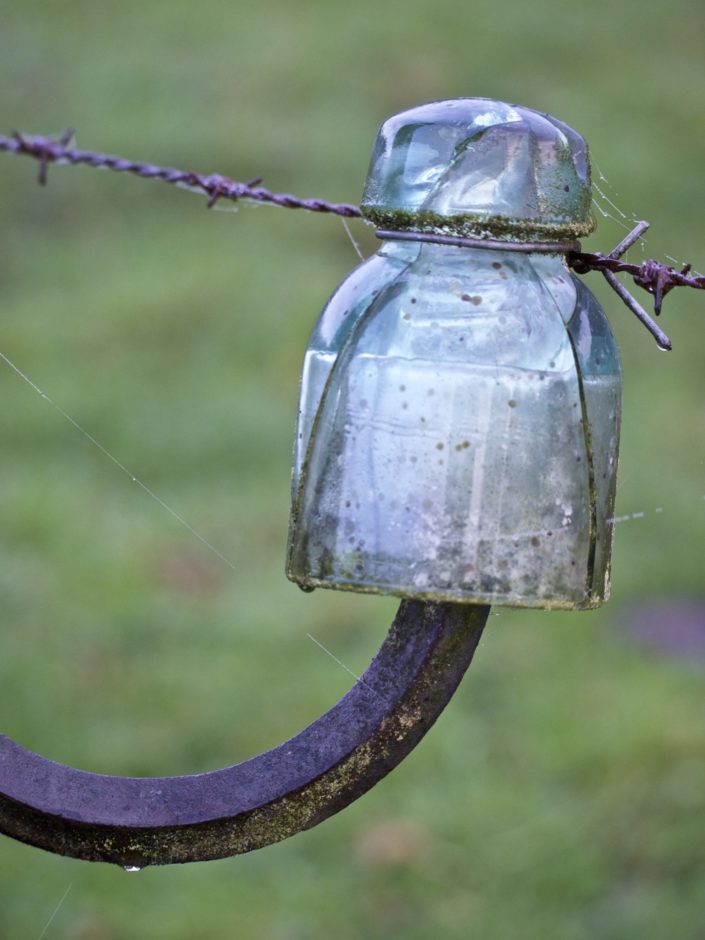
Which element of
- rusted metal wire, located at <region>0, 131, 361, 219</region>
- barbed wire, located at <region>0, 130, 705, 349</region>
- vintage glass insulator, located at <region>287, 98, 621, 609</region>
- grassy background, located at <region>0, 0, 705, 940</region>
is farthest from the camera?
grassy background, located at <region>0, 0, 705, 940</region>

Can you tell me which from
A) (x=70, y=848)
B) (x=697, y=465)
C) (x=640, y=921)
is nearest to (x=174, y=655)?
(x=640, y=921)

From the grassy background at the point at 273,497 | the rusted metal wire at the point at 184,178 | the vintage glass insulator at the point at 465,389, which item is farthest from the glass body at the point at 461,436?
the grassy background at the point at 273,497

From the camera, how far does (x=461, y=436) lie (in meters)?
1.10

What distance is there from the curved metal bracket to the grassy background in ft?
7.34

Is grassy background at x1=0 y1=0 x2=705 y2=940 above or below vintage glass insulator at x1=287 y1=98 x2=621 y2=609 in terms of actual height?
below

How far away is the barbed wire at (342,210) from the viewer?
1.27 metres

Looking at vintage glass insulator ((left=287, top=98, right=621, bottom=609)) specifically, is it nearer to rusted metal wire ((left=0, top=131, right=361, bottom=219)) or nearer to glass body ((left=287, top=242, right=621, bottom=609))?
glass body ((left=287, top=242, right=621, bottom=609))

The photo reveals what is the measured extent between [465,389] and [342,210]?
18.8 inches

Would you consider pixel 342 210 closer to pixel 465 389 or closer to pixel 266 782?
pixel 465 389

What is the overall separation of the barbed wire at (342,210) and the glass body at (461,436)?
9cm

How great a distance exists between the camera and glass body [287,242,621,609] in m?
1.10

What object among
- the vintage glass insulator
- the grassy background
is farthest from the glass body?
the grassy background

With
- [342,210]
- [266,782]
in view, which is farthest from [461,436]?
[342,210]

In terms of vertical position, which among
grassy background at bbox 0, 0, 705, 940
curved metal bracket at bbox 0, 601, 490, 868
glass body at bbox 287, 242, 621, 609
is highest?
glass body at bbox 287, 242, 621, 609
